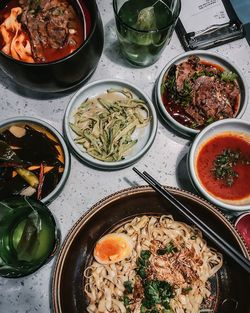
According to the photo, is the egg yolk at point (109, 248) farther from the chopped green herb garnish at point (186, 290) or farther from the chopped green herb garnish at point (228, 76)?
the chopped green herb garnish at point (228, 76)

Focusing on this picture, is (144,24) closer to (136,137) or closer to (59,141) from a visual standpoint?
(136,137)

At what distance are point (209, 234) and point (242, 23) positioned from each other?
1240 millimetres

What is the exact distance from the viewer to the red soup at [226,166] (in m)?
2.17

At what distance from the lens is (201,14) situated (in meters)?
2.52

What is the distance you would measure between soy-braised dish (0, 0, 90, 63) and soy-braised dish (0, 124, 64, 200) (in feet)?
1.26

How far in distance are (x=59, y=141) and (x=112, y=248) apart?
1.97 feet

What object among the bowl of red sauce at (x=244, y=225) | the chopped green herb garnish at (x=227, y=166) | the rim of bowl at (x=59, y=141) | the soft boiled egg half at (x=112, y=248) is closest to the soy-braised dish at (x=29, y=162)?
the rim of bowl at (x=59, y=141)

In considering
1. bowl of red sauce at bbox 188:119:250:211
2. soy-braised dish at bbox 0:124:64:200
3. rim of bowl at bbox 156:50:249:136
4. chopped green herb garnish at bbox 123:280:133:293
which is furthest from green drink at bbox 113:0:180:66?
chopped green herb garnish at bbox 123:280:133:293

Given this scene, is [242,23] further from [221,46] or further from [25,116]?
[25,116]

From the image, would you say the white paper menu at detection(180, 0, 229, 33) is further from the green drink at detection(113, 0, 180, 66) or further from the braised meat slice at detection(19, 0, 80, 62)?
the braised meat slice at detection(19, 0, 80, 62)

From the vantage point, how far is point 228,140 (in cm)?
227

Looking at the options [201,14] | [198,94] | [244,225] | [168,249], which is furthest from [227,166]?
[201,14]

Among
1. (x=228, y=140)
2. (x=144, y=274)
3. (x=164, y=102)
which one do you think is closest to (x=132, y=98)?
(x=164, y=102)

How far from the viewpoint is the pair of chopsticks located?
1.88 metres
